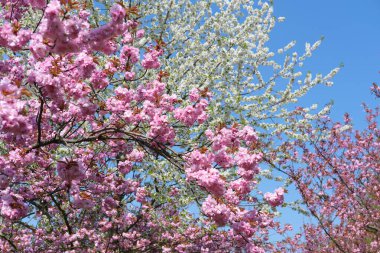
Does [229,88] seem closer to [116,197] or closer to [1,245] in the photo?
[116,197]

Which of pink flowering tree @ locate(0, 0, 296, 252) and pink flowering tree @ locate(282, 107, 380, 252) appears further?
pink flowering tree @ locate(282, 107, 380, 252)

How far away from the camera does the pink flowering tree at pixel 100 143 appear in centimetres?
454

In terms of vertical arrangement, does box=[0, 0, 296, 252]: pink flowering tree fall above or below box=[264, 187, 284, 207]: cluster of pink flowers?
above

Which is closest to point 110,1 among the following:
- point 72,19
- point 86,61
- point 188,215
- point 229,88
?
point 229,88

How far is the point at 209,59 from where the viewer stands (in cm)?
1176

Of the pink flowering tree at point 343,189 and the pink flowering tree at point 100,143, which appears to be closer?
the pink flowering tree at point 100,143

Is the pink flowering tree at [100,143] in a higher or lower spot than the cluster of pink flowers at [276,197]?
higher

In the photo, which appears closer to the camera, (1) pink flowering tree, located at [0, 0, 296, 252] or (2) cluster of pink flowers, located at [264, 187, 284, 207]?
(1) pink flowering tree, located at [0, 0, 296, 252]

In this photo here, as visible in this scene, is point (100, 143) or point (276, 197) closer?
point (276, 197)

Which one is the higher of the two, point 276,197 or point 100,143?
point 100,143

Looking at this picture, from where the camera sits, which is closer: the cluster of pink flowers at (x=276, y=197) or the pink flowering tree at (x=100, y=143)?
the pink flowering tree at (x=100, y=143)

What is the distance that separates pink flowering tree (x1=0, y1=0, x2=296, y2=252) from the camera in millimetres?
4539

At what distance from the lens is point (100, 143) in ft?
28.1

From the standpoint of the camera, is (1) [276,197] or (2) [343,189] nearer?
(1) [276,197]
